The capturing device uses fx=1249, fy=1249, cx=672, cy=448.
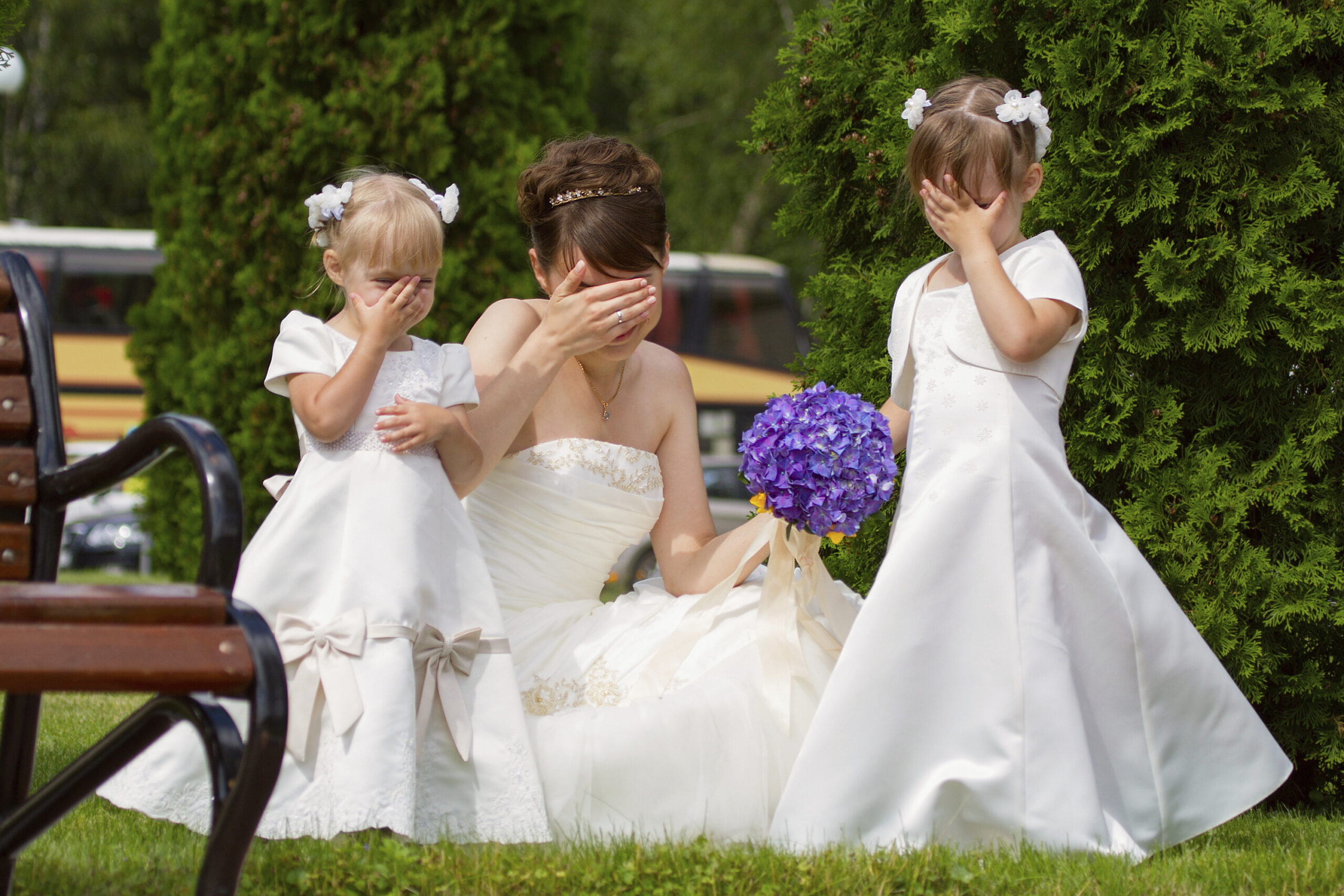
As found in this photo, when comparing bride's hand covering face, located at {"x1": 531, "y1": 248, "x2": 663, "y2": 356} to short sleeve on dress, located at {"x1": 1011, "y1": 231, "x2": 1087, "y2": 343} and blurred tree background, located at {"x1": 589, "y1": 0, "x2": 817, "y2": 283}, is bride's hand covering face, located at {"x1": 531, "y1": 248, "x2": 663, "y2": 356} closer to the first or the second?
short sleeve on dress, located at {"x1": 1011, "y1": 231, "x2": 1087, "y2": 343}

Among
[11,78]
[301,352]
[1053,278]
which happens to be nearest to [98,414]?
[11,78]

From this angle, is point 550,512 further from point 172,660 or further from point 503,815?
point 172,660

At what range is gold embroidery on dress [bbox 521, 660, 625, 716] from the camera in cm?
300

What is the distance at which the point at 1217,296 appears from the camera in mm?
3307

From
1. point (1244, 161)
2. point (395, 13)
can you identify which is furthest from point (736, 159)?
point (1244, 161)

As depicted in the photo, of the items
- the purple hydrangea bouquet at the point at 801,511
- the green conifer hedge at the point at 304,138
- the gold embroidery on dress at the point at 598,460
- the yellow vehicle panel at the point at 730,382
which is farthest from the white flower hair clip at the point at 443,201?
the yellow vehicle panel at the point at 730,382

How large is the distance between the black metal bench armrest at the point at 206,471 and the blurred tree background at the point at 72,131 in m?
23.4

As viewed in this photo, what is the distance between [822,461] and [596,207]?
37.7 inches

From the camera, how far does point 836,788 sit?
8.61 feet

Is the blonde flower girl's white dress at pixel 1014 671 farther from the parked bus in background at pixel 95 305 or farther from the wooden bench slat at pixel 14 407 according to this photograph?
the parked bus in background at pixel 95 305

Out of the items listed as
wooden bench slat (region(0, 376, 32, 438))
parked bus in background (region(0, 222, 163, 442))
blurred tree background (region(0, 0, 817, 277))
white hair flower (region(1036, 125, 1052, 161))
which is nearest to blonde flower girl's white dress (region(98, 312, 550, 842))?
wooden bench slat (region(0, 376, 32, 438))

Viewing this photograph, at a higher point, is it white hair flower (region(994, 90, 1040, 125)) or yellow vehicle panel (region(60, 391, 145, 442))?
white hair flower (region(994, 90, 1040, 125))

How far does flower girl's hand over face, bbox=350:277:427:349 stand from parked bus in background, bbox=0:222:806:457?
12780mm

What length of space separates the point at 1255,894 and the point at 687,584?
1.54m
